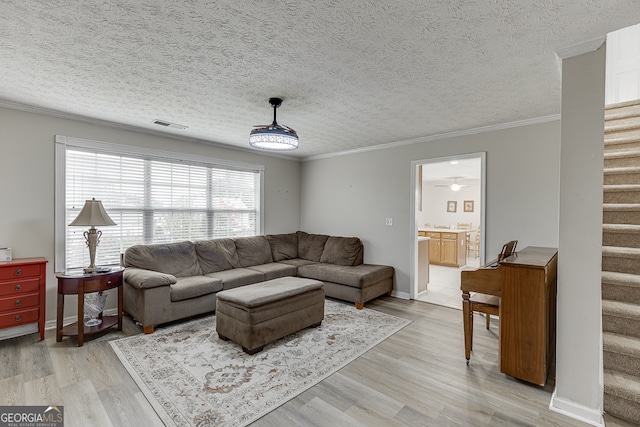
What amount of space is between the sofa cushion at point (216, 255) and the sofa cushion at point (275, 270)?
35 centimetres

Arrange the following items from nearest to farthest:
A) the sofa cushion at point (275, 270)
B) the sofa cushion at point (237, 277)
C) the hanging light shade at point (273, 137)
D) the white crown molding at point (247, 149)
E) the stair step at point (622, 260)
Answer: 1. the stair step at point (622, 260)
2. the hanging light shade at point (273, 137)
3. the white crown molding at point (247, 149)
4. the sofa cushion at point (237, 277)
5. the sofa cushion at point (275, 270)

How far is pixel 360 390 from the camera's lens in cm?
222

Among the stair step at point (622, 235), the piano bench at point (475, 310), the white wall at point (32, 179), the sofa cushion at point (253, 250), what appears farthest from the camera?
the sofa cushion at point (253, 250)

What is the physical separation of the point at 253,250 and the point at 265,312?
2220mm

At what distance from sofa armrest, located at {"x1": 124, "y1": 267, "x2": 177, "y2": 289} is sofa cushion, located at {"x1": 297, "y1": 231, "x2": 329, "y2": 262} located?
2536 millimetres

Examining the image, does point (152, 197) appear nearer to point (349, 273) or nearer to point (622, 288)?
point (349, 273)

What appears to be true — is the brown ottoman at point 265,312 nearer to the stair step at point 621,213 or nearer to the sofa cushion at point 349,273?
the sofa cushion at point 349,273

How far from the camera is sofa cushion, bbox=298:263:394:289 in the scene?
411 centimetres

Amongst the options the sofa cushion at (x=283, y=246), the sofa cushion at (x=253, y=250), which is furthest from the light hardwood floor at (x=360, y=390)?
the sofa cushion at (x=283, y=246)

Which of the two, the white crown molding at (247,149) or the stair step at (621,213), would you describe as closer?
the stair step at (621,213)

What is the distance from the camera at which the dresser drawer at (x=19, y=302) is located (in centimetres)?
282

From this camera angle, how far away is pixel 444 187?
11.0 m

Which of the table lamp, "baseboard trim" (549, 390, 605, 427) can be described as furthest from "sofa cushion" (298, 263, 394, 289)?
the table lamp

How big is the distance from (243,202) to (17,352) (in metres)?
3.28
